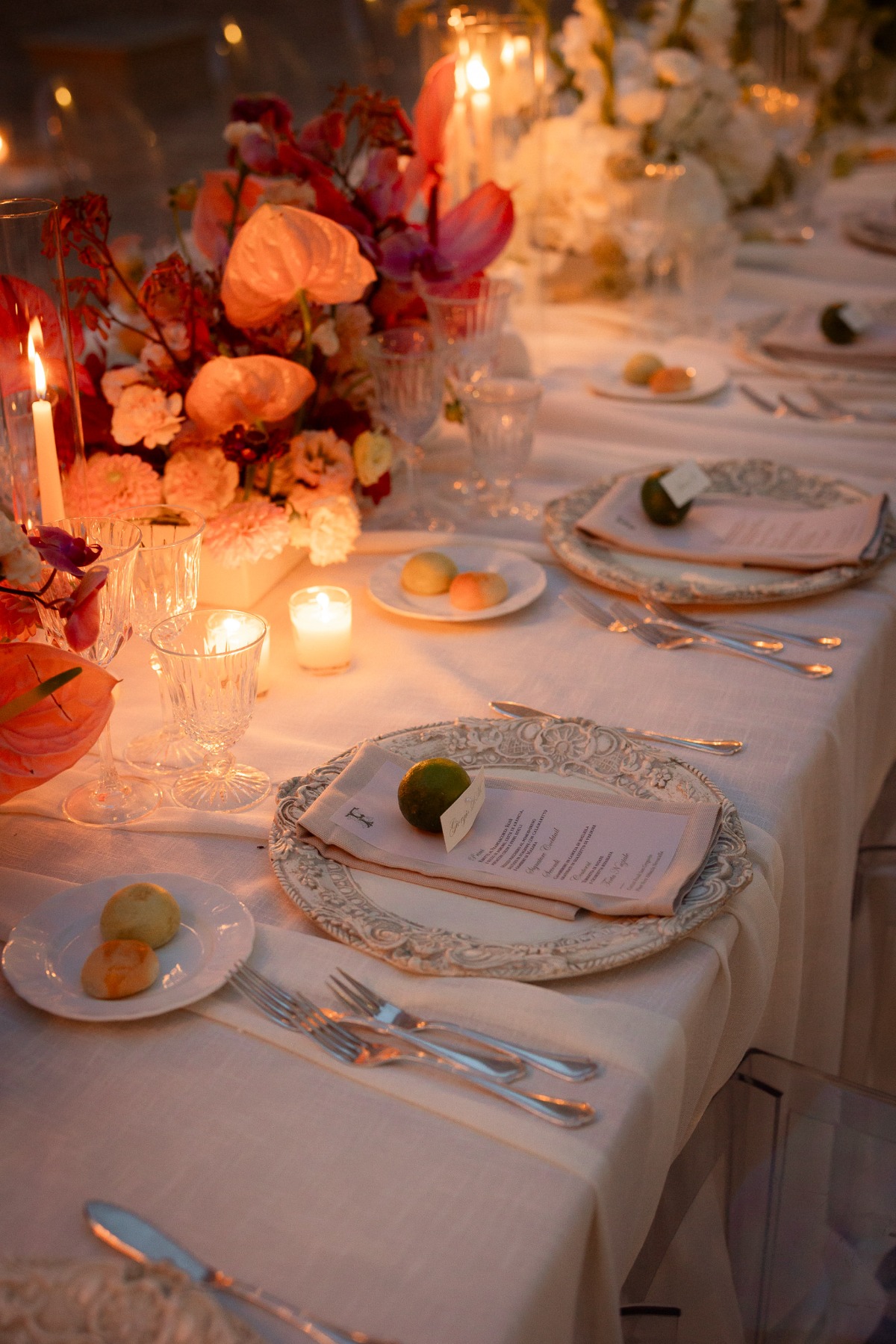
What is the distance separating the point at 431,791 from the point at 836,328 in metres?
1.51

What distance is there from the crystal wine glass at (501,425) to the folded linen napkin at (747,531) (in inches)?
4.8

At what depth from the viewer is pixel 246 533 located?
131cm

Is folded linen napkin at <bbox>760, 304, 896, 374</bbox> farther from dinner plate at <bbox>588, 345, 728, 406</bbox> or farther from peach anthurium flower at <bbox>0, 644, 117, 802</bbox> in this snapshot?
peach anthurium flower at <bbox>0, 644, 117, 802</bbox>

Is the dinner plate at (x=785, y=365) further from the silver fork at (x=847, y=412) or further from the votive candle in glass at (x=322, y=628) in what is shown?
the votive candle in glass at (x=322, y=628)

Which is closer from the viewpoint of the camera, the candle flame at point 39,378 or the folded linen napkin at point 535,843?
the folded linen napkin at point 535,843

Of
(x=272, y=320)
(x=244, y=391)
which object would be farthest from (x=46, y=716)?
(x=272, y=320)

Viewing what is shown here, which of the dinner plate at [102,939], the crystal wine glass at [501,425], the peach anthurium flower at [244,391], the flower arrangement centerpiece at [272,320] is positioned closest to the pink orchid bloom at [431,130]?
the flower arrangement centerpiece at [272,320]

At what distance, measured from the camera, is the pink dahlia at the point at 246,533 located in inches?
51.4

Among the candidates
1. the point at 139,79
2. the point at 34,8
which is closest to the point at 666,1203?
the point at 139,79

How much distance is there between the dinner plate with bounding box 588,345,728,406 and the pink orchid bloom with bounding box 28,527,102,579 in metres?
1.26

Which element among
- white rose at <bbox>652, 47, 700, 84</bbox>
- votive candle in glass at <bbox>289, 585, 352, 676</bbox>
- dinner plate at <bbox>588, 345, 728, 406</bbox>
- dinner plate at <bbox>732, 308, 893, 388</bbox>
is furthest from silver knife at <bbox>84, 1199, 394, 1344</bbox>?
white rose at <bbox>652, 47, 700, 84</bbox>

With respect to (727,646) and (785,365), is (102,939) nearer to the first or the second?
(727,646)

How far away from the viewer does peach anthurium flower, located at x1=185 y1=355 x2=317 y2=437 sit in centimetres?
130

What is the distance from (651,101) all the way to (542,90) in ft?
1.16
